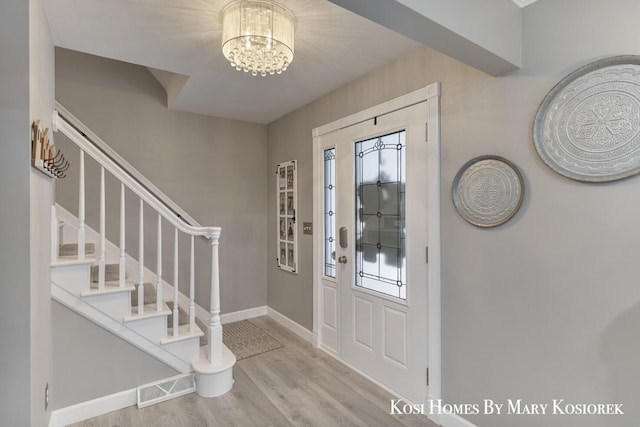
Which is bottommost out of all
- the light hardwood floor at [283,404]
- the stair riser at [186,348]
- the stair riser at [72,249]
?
the light hardwood floor at [283,404]

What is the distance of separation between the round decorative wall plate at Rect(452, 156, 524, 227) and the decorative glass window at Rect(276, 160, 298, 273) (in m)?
1.95

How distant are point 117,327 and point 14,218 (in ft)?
3.71

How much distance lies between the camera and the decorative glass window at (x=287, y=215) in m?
3.49

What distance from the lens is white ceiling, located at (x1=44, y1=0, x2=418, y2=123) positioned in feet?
5.69

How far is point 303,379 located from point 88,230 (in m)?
2.38

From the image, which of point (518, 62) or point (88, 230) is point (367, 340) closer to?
point (518, 62)

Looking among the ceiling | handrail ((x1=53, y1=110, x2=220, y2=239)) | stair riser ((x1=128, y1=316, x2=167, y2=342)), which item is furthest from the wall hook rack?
stair riser ((x1=128, y1=316, x2=167, y2=342))

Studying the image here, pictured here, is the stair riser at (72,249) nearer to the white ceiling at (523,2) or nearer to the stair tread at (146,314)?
the stair tread at (146,314)

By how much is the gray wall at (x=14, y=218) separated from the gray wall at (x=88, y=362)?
0.75m

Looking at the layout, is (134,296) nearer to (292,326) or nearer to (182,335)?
(182,335)

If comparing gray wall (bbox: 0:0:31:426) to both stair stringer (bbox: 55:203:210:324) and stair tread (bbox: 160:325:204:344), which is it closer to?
stair tread (bbox: 160:325:204:344)

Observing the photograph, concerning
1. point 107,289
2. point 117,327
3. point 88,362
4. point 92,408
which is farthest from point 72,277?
point 92,408

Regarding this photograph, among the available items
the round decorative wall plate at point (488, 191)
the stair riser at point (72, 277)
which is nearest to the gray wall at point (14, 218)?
the stair riser at point (72, 277)

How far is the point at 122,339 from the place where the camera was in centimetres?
218
